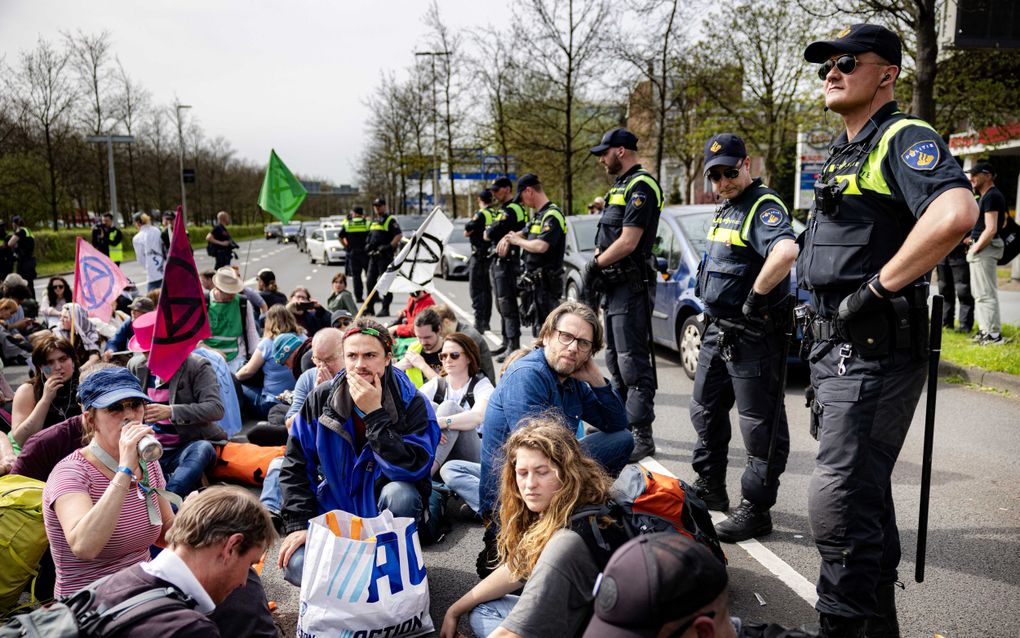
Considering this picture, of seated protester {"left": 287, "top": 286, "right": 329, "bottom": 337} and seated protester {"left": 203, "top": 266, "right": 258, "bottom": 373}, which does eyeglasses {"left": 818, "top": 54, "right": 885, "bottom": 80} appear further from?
seated protester {"left": 287, "top": 286, "right": 329, "bottom": 337}

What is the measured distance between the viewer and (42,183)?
95.2 feet

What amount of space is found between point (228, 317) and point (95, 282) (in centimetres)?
121

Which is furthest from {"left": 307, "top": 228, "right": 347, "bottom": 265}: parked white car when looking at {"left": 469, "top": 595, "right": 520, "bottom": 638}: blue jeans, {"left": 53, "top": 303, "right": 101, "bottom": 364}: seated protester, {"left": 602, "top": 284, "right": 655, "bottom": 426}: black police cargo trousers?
{"left": 469, "top": 595, "right": 520, "bottom": 638}: blue jeans

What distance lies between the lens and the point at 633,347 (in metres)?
5.38

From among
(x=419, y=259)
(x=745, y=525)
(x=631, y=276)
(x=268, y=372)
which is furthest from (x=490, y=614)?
(x=419, y=259)

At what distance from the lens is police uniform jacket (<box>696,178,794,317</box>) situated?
158 inches

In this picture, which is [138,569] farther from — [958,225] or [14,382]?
[14,382]

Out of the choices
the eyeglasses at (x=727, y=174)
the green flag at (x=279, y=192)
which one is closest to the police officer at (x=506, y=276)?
the green flag at (x=279, y=192)

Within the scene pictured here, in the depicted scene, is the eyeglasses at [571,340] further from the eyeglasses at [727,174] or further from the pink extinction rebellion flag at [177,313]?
the pink extinction rebellion flag at [177,313]

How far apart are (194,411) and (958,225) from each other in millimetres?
4216

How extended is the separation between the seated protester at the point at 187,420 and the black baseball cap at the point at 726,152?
3372mm

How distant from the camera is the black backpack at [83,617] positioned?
6.07 feet

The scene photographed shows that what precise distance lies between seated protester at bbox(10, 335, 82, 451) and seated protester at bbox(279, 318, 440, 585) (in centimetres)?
201

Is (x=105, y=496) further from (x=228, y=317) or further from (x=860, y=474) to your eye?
(x=228, y=317)
